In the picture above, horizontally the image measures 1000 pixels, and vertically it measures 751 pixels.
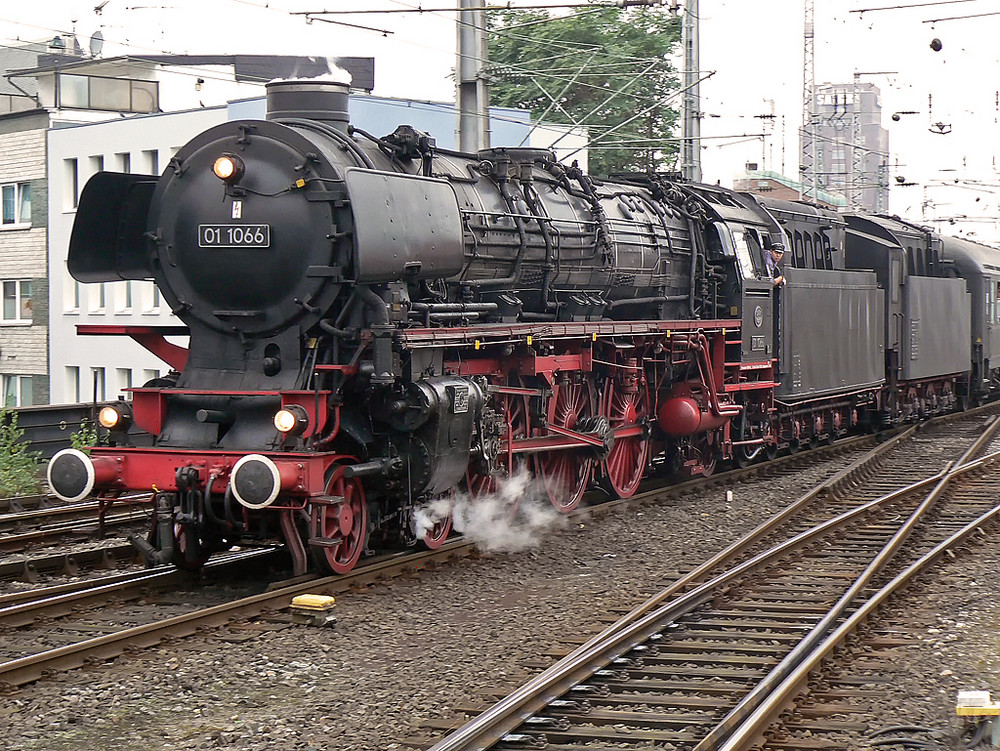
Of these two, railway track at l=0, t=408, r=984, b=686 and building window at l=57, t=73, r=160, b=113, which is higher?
building window at l=57, t=73, r=160, b=113

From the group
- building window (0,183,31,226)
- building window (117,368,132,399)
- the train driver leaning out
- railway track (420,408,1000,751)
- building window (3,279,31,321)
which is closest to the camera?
railway track (420,408,1000,751)

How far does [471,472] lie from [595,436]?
1847 mm

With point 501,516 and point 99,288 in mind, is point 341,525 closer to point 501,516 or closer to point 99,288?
point 501,516

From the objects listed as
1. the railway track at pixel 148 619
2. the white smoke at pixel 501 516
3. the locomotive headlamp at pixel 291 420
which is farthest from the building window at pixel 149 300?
the locomotive headlamp at pixel 291 420

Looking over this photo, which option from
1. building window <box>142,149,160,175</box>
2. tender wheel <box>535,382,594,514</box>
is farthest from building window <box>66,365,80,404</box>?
tender wheel <box>535,382,594,514</box>

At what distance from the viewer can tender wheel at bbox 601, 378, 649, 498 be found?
40.9 feet

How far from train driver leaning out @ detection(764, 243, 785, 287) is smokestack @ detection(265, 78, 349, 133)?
285 inches

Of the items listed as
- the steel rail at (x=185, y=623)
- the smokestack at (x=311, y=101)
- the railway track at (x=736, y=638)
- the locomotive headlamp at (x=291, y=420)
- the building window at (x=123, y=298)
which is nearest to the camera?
the railway track at (x=736, y=638)

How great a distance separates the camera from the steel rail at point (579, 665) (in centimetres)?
551

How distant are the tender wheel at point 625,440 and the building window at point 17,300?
72.6 feet

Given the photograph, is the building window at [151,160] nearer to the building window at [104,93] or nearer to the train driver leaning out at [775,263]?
the building window at [104,93]

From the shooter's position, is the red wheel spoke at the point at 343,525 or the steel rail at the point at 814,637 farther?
the red wheel spoke at the point at 343,525

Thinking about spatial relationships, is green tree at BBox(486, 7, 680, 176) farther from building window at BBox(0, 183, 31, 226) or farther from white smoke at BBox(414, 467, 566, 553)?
white smoke at BBox(414, 467, 566, 553)

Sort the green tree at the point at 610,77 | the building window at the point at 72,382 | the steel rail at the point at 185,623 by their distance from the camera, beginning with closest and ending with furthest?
the steel rail at the point at 185,623 → the building window at the point at 72,382 → the green tree at the point at 610,77
